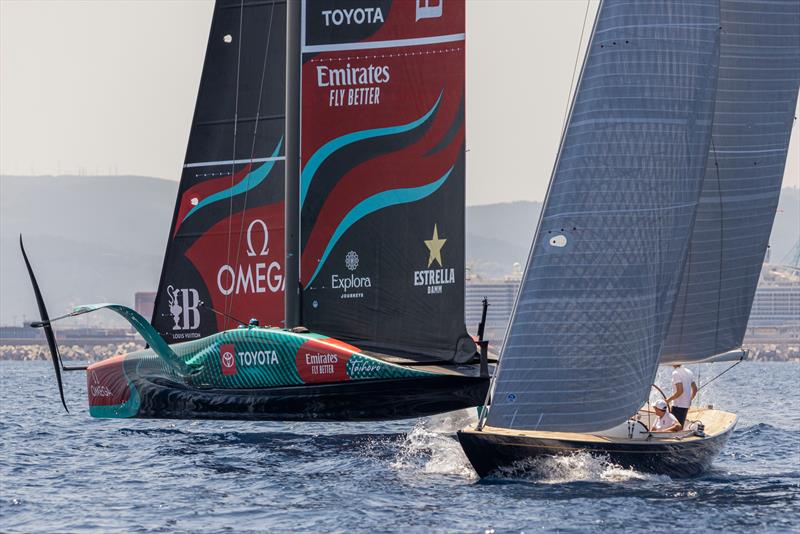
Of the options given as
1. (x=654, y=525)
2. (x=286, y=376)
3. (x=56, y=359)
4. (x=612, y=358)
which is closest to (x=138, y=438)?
(x=56, y=359)

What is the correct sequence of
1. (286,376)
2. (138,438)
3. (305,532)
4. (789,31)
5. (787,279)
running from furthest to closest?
(787,279)
(138,438)
(286,376)
(789,31)
(305,532)

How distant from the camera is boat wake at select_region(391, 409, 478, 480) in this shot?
15461mm

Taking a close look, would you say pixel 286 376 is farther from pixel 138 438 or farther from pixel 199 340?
pixel 138 438

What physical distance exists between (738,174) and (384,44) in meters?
4.97

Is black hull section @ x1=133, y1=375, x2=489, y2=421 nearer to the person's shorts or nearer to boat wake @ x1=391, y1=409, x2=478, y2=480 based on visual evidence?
boat wake @ x1=391, y1=409, x2=478, y2=480

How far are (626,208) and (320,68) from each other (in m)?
5.75

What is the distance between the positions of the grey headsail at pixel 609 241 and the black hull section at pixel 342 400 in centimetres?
276

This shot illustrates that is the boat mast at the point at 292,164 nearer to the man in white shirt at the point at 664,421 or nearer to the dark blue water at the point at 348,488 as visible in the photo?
the dark blue water at the point at 348,488

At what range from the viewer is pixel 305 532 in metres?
11.8

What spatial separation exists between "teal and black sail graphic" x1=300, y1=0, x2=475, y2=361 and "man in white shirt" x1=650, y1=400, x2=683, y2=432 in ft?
10.1

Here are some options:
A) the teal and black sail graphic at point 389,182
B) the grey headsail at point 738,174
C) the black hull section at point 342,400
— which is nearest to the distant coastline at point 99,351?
the black hull section at point 342,400

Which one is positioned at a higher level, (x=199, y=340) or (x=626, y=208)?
(x=626, y=208)

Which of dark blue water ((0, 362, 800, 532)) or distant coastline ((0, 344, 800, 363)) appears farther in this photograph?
distant coastline ((0, 344, 800, 363))

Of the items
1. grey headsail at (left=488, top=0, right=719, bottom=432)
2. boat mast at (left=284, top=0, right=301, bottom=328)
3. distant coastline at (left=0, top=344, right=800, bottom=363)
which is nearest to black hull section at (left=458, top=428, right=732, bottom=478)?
grey headsail at (left=488, top=0, right=719, bottom=432)
